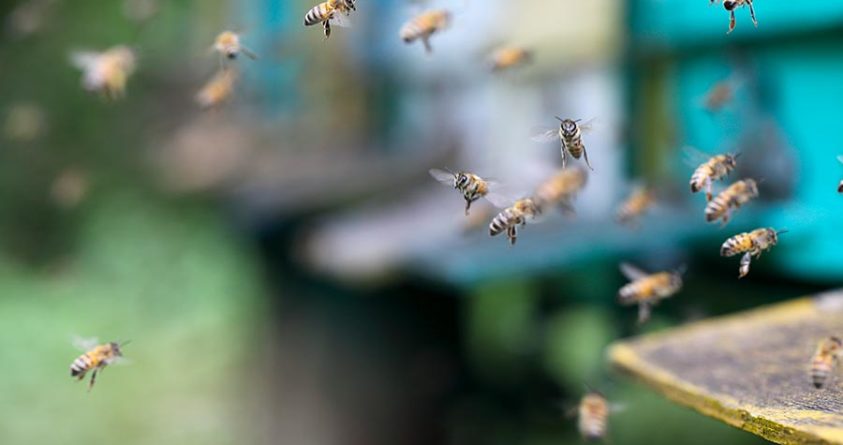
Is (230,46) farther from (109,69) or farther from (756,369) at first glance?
(756,369)

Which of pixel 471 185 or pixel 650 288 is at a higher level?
pixel 471 185

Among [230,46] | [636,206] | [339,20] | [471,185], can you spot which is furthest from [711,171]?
[230,46]

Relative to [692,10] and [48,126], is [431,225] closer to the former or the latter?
[692,10]

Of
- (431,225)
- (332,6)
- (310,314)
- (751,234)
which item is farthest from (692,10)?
(310,314)

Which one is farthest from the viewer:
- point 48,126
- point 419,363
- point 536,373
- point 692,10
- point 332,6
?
point 48,126

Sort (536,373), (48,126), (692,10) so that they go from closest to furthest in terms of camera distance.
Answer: (692,10) → (536,373) → (48,126)

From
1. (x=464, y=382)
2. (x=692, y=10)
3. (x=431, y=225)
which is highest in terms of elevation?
(x=692, y=10)
